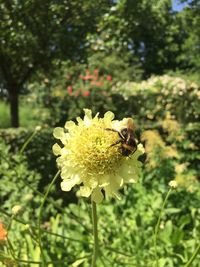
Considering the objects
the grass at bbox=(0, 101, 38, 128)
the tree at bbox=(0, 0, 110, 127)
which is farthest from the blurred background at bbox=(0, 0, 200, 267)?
the grass at bbox=(0, 101, 38, 128)

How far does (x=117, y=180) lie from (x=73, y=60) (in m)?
7.83

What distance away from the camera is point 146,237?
2.84 m

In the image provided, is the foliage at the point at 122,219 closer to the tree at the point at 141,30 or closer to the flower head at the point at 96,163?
the flower head at the point at 96,163

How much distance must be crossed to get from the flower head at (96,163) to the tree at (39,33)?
5655 mm

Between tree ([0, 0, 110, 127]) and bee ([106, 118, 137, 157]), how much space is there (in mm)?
5684

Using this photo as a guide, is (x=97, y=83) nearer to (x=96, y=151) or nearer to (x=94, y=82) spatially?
(x=94, y=82)

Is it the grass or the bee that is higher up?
the grass

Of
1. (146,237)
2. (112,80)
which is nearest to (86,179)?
(146,237)

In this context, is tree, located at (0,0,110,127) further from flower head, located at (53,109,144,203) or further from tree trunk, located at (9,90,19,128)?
flower head, located at (53,109,144,203)

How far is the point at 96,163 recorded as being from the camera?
1353 millimetres

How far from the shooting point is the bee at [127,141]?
1342 millimetres

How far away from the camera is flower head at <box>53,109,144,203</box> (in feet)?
4.41

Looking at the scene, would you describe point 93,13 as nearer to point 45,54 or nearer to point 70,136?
point 45,54

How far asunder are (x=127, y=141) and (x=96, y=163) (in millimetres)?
98
